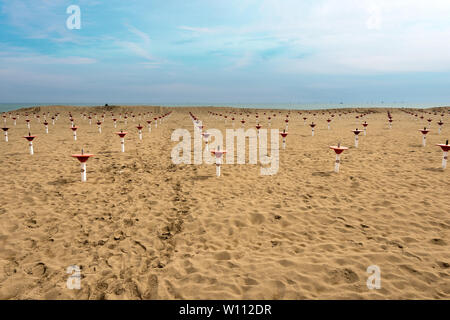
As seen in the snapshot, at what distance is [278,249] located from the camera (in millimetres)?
5223

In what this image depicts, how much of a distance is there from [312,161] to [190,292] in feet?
32.2

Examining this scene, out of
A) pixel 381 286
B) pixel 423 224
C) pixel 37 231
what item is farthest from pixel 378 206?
pixel 37 231

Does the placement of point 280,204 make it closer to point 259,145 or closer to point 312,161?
point 312,161

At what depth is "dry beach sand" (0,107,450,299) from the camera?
4.21m

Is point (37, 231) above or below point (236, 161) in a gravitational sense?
below

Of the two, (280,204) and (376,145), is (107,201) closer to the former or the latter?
(280,204)

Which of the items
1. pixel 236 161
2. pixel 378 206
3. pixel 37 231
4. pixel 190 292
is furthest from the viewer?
pixel 236 161

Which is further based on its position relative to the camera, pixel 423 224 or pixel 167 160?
pixel 167 160

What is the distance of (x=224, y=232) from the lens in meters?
5.97

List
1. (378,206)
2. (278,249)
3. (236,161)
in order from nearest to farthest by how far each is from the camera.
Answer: (278,249)
(378,206)
(236,161)

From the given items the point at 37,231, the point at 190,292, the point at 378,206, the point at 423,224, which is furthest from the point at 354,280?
the point at 37,231

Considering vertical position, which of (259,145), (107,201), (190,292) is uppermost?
(259,145)

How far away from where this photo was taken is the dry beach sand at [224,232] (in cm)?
421

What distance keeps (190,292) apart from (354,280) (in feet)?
8.39
